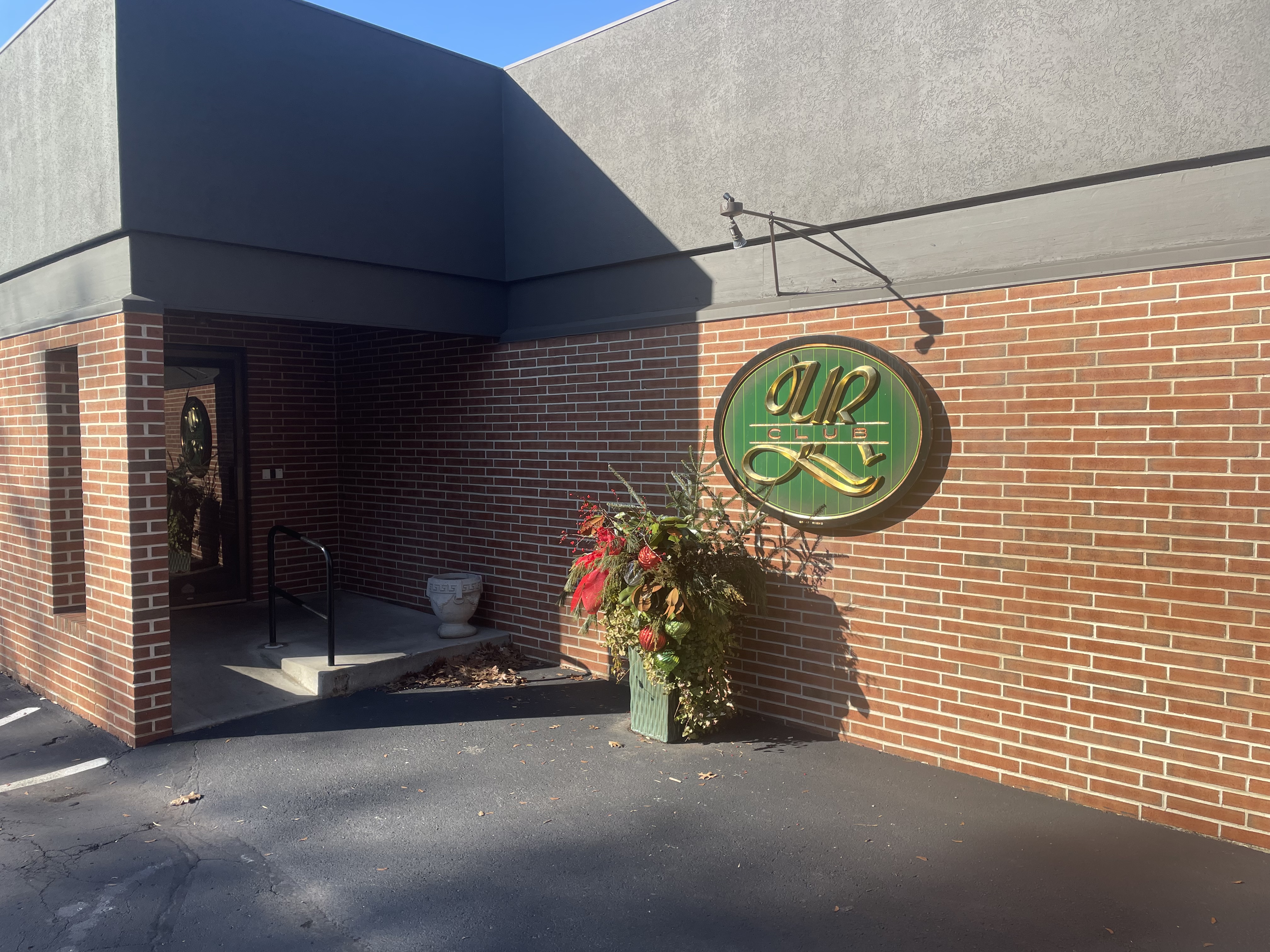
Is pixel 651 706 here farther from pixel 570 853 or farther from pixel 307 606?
pixel 307 606

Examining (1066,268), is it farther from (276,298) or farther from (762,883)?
(276,298)

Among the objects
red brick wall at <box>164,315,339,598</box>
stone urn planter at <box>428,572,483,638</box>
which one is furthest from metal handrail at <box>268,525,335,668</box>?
red brick wall at <box>164,315,339,598</box>

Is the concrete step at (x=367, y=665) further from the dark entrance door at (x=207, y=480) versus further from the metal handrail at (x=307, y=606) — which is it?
the dark entrance door at (x=207, y=480)

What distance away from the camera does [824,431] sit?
5078mm

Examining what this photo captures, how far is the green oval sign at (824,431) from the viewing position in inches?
188

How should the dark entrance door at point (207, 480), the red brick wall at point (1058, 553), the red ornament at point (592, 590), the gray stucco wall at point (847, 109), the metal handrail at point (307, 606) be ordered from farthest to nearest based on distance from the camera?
1. the dark entrance door at point (207, 480)
2. the metal handrail at point (307, 606)
3. the red ornament at point (592, 590)
4. the gray stucco wall at point (847, 109)
5. the red brick wall at point (1058, 553)

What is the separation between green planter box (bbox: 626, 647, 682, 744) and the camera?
5203 mm

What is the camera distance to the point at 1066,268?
4262 millimetres

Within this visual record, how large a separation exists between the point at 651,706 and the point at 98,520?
3676 mm

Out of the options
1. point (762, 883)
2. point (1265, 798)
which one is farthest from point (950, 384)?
point (762, 883)

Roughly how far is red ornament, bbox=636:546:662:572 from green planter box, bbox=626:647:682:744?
574mm

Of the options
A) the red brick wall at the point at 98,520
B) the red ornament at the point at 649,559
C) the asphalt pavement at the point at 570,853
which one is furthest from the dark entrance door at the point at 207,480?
the red ornament at the point at 649,559

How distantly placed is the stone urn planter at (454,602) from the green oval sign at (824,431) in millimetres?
2543

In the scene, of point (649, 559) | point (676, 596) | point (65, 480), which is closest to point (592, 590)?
point (649, 559)
